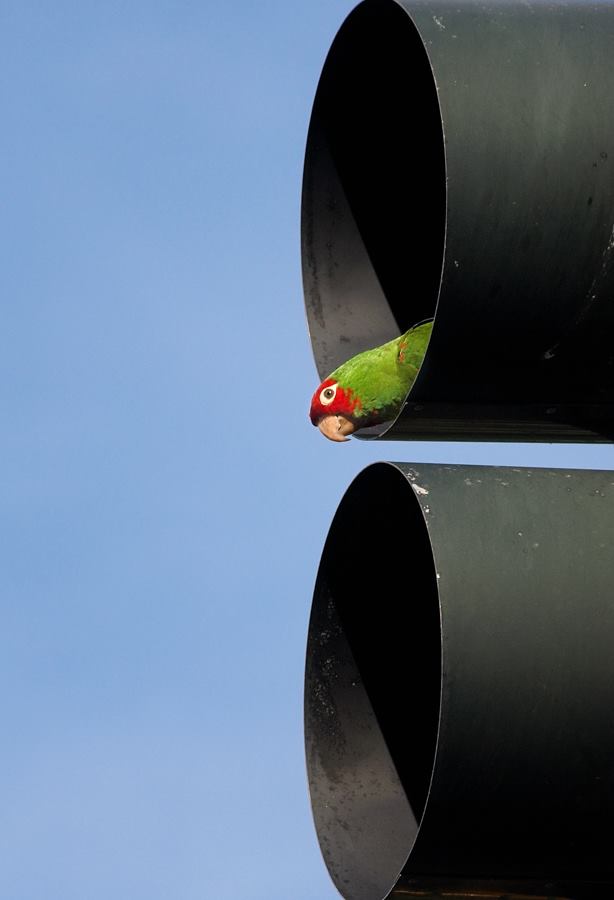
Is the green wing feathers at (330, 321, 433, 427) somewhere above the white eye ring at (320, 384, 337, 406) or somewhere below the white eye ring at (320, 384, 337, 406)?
above

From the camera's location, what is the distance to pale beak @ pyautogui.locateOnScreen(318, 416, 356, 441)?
183 inches

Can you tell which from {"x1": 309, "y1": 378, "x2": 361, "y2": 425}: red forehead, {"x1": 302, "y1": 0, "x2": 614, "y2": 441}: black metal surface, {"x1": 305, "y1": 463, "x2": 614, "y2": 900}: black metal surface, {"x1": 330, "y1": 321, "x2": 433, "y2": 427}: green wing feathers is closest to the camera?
{"x1": 305, "y1": 463, "x2": 614, "y2": 900}: black metal surface

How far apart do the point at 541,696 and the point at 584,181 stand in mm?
909

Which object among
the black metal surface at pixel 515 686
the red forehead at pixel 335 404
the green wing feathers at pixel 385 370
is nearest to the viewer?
the black metal surface at pixel 515 686

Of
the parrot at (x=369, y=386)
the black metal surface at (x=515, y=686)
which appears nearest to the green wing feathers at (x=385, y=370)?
the parrot at (x=369, y=386)

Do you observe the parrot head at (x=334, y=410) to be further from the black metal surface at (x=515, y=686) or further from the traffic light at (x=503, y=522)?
the black metal surface at (x=515, y=686)

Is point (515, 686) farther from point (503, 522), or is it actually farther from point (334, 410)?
point (334, 410)

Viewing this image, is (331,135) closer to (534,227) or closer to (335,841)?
(534,227)

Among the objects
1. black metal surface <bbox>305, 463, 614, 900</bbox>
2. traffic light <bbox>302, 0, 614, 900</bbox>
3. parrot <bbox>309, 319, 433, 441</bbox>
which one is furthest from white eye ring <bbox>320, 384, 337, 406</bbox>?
black metal surface <bbox>305, 463, 614, 900</bbox>

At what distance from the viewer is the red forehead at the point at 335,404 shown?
15.0 feet

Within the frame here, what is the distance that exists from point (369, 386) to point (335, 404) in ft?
0.44

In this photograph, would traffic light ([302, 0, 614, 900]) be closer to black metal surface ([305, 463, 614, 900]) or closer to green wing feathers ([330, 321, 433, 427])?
black metal surface ([305, 463, 614, 900])

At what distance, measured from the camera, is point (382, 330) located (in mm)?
4473

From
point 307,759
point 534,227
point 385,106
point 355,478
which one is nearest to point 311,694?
point 307,759
